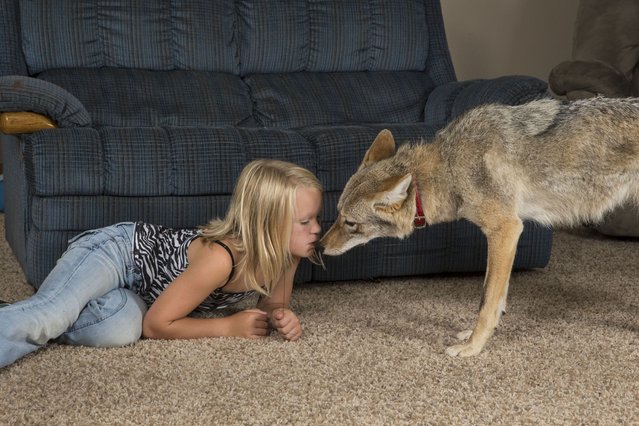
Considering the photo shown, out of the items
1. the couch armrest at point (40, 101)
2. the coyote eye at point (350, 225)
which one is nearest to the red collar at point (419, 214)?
the coyote eye at point (350, 225)

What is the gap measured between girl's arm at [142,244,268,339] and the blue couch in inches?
24.8

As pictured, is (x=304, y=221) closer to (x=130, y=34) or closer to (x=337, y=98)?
(x=337, y=98)

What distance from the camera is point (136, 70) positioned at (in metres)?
4.11

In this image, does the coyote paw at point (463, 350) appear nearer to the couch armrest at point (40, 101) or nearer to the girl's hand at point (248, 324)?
the girl's hand at point (248, 324)

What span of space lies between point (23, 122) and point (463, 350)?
180cm

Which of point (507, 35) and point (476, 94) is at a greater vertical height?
point (507, 35)

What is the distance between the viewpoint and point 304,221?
263 centimetres

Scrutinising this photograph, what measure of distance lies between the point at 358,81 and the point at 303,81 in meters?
0.31

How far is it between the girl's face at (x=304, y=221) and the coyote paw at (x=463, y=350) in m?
0.57

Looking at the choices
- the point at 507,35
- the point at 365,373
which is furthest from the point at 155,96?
the point at 507,35

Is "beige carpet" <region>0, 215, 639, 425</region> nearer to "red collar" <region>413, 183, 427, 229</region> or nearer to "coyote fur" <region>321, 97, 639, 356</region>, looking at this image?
"coyote fur" <region>321, 97, 639, 356</region>

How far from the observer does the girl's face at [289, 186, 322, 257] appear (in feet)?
8.52

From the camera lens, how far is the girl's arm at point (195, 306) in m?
2.54

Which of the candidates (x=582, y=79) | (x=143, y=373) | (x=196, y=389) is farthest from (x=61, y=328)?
(x=582, y=79)
